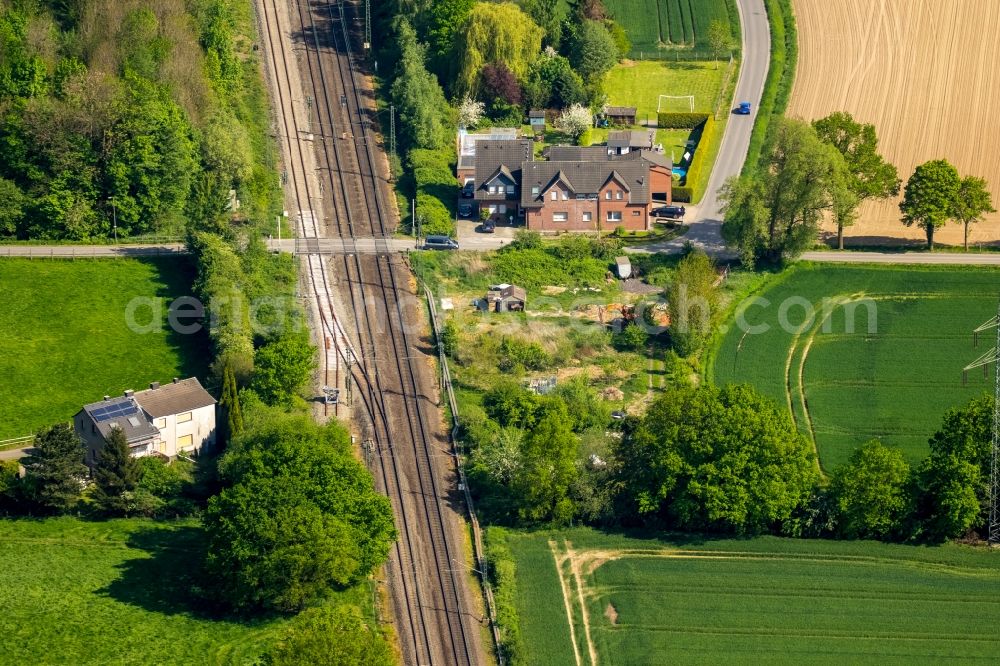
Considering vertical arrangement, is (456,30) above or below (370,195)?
above

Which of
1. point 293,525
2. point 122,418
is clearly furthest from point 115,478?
point 293,525

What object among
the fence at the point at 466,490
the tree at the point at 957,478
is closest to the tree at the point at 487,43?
the fence at the point at 466,490

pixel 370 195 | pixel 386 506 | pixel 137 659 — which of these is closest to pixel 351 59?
pixel 370 195

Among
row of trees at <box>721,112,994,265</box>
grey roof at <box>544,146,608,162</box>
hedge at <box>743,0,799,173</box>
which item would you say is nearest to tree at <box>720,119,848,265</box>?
row of trees at <box>721,112,994,265</box>

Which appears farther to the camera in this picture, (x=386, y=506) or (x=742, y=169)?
(x=742, y=169)

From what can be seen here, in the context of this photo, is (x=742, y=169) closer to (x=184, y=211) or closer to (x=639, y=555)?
(x=184, y=211)

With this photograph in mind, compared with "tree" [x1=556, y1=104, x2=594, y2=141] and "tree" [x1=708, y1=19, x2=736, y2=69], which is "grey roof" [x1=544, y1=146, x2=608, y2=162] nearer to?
"tree" [x1=556, y1=104, x2=594, y2=141]

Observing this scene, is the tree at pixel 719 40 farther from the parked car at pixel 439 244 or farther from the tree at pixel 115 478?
the tree at pixel 115 478
